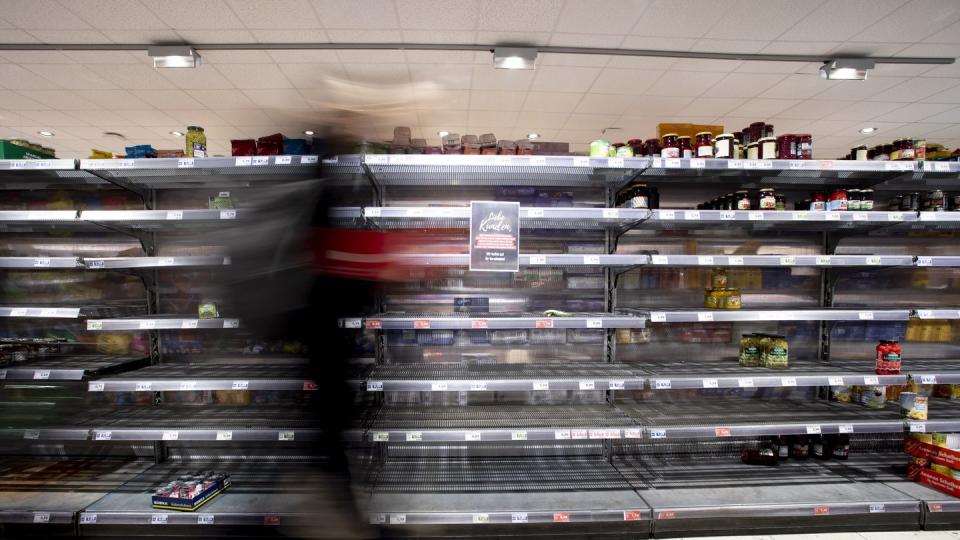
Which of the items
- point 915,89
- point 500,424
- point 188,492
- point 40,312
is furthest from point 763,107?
point 40,312

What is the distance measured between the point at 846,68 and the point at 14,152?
6.55 metres

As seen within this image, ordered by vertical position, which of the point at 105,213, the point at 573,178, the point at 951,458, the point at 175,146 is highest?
the point at 175,146

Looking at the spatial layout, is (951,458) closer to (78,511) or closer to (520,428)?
(520,428)

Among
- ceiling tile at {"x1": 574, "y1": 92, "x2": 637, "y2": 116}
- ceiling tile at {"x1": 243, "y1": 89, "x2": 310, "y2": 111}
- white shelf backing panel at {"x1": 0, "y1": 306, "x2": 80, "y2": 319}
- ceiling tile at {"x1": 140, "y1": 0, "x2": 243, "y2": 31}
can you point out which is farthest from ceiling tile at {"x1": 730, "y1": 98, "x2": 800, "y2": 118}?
white shelf backing panel at {"x1": 0, "y1": 306, "x2": 80, "y2": 319}

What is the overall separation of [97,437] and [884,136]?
9.34m

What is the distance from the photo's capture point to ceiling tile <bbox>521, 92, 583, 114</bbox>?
4578mm

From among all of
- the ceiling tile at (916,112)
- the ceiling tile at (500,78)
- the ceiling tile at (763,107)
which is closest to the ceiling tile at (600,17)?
the ceiling tile at (500,78)

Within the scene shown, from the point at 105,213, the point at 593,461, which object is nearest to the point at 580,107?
Answer: the point at 593,461

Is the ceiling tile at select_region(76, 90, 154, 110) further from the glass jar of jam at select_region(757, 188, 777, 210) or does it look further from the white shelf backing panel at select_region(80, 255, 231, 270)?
the glass jar of jam at select_region(757, 188, 777, 210)

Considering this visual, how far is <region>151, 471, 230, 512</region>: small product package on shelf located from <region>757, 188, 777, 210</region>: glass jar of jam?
400cm

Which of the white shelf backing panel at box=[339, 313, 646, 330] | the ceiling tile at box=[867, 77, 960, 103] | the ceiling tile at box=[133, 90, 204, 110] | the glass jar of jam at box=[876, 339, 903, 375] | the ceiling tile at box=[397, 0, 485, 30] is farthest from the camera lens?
the ceiling tile at box=[133, 90, 204, 110]

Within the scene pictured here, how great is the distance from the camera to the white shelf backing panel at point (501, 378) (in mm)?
2523

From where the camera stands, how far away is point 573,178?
2.93 m

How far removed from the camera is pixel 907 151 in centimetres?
271
